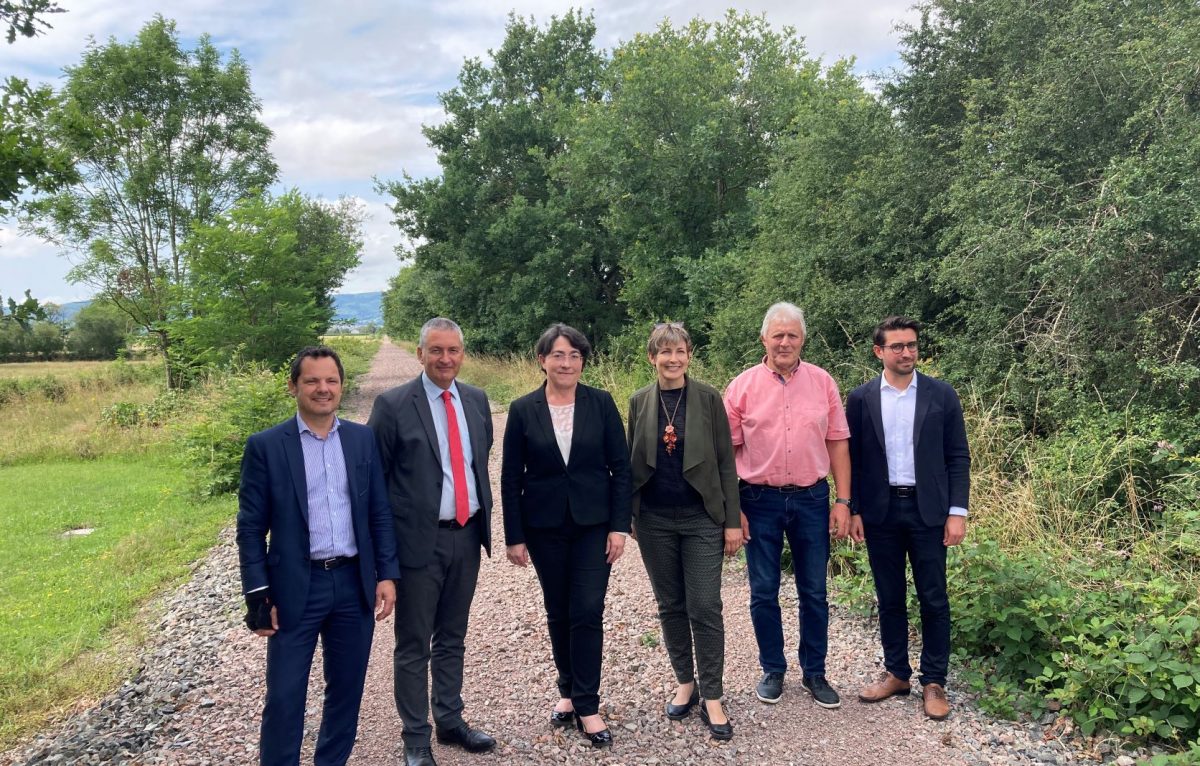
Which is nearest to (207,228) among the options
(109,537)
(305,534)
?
(109,537)

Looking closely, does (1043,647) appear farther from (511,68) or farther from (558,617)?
(511,68)

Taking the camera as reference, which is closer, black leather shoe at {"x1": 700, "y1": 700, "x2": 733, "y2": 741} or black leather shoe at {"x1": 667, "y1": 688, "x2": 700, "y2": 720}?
black leather shoe at {"x1": 700, "y1": 700, "x2": 733, "y2": 741}

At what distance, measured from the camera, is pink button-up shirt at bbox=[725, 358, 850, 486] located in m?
3.62

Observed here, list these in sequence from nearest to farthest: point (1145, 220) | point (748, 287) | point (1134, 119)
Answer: point (1145, 220)
point (1134, 119)
point (748, 287)

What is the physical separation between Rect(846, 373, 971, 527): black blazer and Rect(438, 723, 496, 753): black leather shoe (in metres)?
2.27

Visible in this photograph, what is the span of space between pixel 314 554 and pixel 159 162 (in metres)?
25.5

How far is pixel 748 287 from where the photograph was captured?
40.1 ft

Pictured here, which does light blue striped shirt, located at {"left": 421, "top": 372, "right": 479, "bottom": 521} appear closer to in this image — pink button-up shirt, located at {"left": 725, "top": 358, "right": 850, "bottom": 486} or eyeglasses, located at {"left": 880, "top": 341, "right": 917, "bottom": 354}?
pink button-up shirt, located at {"left": 725, "top": 358, "right": 850, "bottom": 486}

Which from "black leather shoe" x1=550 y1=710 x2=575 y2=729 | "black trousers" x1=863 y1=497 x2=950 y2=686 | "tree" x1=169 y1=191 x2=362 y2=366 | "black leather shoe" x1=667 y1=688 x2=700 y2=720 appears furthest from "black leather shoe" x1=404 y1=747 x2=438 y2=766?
"tree" x1=169 y1=191 x2=362 y2=366

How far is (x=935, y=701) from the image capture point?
3619 mm

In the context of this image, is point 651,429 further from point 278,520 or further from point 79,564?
point 79,564

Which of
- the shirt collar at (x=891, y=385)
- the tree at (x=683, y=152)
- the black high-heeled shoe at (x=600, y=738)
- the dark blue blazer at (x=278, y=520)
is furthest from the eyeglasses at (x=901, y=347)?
the tree at (x=683, y=152)

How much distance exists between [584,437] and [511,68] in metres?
24.4

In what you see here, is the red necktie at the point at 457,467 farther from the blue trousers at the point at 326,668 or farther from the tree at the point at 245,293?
the tree at the point at 245,293
